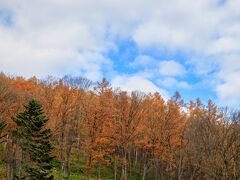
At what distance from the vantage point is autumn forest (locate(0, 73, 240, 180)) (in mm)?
39000

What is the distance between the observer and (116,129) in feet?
154

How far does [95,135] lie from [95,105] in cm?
428

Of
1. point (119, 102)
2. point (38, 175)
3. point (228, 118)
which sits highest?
point (119, 102)

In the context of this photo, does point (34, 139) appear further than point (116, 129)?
No

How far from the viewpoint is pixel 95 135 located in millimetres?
40781

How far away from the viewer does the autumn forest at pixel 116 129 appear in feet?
128

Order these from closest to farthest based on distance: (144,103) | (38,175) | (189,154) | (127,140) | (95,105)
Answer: (38,175) → (95,105) → (127,140) → (189,154) → (144,103)

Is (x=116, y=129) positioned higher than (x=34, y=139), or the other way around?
(x=116, y=129)

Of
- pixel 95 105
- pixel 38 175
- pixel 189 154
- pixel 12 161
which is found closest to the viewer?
pixel 38 175

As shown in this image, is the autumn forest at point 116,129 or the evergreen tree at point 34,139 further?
the autumn forest at point 116,129

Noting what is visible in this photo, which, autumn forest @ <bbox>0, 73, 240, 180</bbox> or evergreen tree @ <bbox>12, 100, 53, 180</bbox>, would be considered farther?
autumn forest @ <bbox>0, 73, 240, 180</bbox>

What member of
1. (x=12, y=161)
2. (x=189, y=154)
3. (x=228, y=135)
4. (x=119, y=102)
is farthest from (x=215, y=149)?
(x=12, y=161)

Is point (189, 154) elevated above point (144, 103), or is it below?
below

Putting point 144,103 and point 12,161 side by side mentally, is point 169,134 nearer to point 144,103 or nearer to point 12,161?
point 144,103
